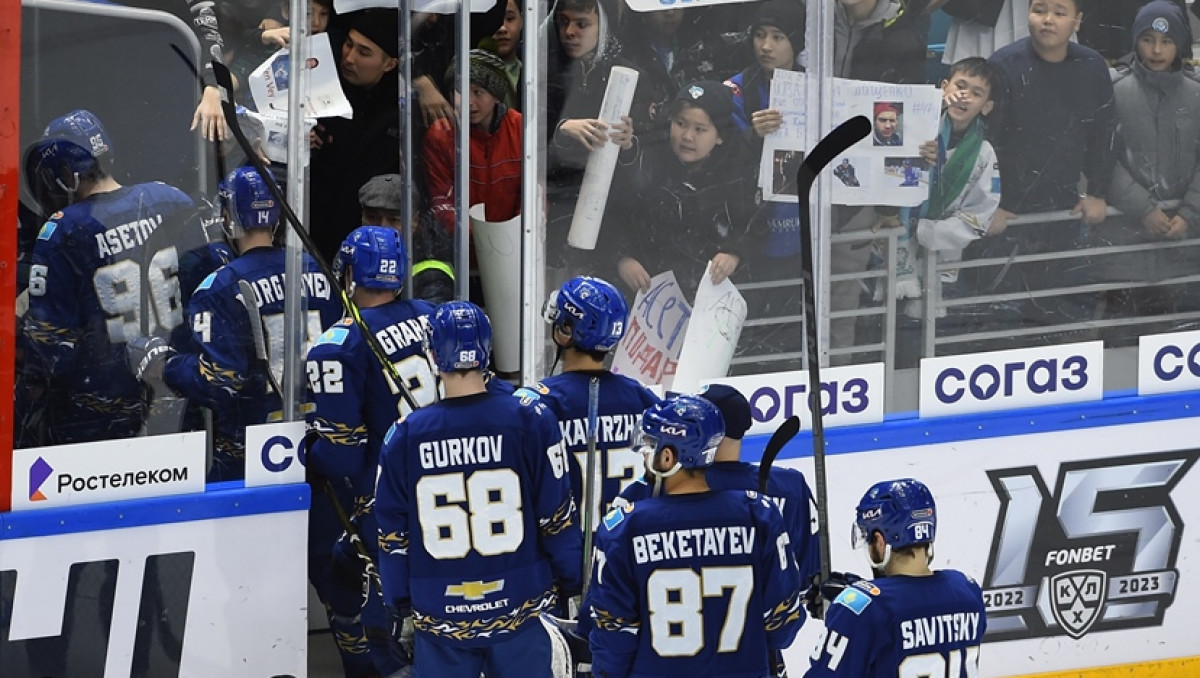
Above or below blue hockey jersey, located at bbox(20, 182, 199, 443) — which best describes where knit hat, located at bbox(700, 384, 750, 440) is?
below

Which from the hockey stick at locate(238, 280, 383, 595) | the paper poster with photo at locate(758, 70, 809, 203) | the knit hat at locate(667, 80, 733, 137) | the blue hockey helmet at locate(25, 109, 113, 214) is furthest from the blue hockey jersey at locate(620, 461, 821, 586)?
the blue hockey helmet at locate(25, 109, 113, 214)

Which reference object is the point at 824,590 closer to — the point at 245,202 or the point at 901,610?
the point at 901,610

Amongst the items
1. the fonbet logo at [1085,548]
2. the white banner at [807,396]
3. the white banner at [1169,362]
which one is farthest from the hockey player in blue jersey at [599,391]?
the white banner at [1169,362]

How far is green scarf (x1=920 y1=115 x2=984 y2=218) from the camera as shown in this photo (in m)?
6.66

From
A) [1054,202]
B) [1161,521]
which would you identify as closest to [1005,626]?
[1161,521]

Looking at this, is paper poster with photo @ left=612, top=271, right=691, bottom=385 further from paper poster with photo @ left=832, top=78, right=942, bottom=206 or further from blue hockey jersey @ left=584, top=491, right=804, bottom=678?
blue hockey jersey @ left=584, top=491, right=804, bottom=678

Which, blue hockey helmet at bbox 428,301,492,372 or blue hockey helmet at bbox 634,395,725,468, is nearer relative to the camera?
blue hockey helmet at bbox 634,395,725,468

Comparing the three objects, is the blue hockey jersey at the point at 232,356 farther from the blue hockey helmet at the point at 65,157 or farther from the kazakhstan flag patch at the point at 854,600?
the kazakhstan flag patch at the point at 854,600

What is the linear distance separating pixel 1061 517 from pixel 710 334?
127 centimetres

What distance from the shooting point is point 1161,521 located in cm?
677

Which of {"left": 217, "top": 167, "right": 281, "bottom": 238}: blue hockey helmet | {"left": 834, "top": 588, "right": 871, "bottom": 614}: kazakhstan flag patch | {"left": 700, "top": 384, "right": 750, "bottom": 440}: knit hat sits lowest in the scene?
{"left": 834, "top": 588, "right": 871, "bottom": 614}: kazakhstan flag patch

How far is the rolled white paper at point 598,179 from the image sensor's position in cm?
640

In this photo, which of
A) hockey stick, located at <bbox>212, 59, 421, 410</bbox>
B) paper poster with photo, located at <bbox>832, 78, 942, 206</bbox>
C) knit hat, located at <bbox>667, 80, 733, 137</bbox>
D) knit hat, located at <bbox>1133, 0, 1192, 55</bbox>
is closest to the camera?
hockey stick, located at <bbox>212, 59, 421, 410</bbox>

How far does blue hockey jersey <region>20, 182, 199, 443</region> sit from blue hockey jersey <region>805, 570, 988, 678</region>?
2134 millimetres
